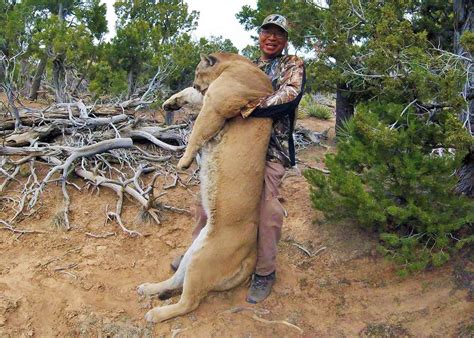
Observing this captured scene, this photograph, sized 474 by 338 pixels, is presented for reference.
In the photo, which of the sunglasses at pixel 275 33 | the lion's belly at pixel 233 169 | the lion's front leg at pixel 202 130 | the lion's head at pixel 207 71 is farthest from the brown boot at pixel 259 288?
the sunglasses at pixel 275 33

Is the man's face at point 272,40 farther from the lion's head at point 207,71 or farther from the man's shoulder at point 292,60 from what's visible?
the lion's head at point 207,71

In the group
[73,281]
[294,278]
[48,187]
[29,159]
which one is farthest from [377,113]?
[29,159]

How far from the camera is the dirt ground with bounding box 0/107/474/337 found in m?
2.82

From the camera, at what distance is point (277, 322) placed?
2.90m

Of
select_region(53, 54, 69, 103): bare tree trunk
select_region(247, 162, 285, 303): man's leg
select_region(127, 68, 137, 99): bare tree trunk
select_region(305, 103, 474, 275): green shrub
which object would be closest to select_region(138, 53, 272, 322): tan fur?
select_region(247, 162, 285, 303): man's leg

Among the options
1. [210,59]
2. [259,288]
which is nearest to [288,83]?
[210,59]

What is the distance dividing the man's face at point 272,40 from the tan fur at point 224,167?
334mm

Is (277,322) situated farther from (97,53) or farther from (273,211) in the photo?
(97,53)

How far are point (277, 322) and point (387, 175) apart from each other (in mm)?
1345

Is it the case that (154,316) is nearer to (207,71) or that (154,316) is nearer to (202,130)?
(202,130)

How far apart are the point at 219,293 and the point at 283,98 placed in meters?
1.42

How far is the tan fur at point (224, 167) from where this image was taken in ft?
8.82

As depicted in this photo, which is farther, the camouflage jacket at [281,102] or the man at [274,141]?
the man at [274,141]

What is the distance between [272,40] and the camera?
3.06 meters
